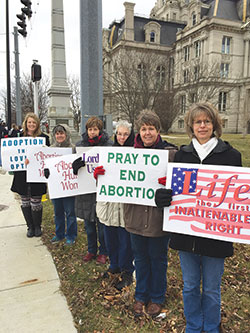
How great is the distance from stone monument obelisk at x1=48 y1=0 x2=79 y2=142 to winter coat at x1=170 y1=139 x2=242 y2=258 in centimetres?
1125

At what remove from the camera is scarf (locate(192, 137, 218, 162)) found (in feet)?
7.50

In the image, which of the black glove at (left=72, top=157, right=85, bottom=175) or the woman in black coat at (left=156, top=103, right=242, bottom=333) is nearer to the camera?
the woman in black coat at (left=156, top=103, right=242, bottom=333)

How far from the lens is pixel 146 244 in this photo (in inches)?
111

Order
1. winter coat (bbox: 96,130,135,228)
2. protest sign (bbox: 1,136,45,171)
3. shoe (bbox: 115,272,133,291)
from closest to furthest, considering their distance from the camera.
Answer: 1. winter coat (bbox: 96,130,135,228)
2. shoe (bbox: 115,272,133,291)
3. protest sign (bbox: 1,136,45,171)

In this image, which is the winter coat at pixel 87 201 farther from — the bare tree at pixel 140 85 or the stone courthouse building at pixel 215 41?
the stone courthouse building at pixel 215 41

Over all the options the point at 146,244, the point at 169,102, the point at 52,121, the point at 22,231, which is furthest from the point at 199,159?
the point at 169,102

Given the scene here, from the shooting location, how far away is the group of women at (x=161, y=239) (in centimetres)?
230

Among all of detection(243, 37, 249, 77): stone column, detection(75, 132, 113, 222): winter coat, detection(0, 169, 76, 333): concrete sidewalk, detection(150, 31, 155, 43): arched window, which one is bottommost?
detection(0, 169, 76, 333): concrete sidewalk

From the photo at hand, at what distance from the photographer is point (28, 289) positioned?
3.38 m

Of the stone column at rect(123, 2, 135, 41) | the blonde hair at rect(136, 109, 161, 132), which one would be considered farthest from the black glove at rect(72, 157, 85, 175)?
the stone column at rect(123, 2, 135, 41)

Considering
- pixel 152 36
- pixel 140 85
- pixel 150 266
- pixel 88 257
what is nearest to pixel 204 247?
pixel 150 266

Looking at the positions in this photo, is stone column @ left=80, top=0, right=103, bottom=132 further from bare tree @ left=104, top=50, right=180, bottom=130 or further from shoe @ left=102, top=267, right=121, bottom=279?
bare tree @ left=104, top=50, right=180, bottom=130

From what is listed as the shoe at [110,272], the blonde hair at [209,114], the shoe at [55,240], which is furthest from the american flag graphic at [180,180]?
the shoe at [55,240]

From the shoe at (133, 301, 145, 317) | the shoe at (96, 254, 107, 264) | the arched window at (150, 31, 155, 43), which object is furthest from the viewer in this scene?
the arched window at (150, 31, 155, 43)
